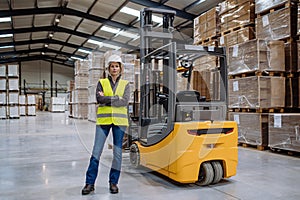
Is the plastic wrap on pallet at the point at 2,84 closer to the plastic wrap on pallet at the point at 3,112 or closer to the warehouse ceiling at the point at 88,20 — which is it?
the plastic wrap on pallet at the point at 3,112

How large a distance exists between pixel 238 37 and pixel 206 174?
440 cm

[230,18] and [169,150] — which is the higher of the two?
[230,18]

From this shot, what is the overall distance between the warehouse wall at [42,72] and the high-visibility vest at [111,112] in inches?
1235

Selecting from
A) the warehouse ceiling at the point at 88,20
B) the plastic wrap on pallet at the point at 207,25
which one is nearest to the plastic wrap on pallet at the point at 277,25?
the plastic wrap on pallet at the point at 207,25

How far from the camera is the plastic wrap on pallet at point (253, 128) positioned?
5.88 m

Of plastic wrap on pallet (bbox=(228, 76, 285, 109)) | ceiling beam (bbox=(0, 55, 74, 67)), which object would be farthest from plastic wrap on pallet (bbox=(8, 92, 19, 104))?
plastic wrap on pallet (bbox=(228, 76, 285, 109))

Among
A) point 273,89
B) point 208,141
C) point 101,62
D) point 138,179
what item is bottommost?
point 138,179

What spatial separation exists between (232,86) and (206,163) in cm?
351

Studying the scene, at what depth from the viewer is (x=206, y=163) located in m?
3.43

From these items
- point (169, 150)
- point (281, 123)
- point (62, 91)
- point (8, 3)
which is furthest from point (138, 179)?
point (62, 91)

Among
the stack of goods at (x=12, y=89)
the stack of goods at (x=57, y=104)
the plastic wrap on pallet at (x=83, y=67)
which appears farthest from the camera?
the stack of goods at (x=57, y=104)

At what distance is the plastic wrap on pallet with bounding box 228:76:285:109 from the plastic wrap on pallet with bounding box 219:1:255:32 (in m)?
1.50

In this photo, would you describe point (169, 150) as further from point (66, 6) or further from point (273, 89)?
point (66, 6)

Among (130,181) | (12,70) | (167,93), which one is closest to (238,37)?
(167,93)
